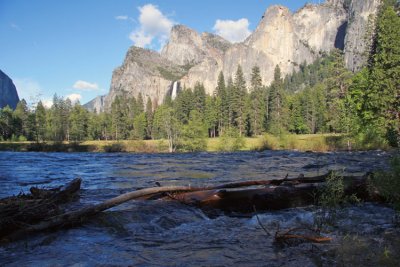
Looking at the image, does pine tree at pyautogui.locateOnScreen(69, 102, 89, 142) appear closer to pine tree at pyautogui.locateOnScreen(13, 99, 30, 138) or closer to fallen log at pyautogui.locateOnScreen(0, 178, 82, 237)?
pine tree at pyautogui.locateOnScreen(13, 99, 30, 138)

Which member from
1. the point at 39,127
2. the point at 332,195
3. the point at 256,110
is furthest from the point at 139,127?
the point at 332,195

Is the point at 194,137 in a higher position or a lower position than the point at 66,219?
higher

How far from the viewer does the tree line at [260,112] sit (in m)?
37.5

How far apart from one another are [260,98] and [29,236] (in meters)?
95.6

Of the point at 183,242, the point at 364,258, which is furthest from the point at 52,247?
the point at 364,258

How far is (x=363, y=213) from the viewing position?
753 centimetres

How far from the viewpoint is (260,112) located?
310 ft

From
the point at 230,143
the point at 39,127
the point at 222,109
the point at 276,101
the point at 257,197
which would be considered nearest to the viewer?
the point at 257,197

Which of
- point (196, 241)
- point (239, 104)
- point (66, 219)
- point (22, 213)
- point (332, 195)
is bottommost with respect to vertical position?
point (196, 241)

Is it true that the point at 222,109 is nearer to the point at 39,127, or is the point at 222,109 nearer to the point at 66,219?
the point at 39,127

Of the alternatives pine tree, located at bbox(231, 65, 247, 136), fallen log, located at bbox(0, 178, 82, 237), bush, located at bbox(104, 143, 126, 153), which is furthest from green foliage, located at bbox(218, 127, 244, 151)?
fallen log, located at bbox(0, 178, 82, 237)

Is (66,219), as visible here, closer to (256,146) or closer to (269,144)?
(269,144)

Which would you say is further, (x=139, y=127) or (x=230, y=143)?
(x=139, y=127)

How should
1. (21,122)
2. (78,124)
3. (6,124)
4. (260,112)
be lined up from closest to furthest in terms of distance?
(260,112) → (6,124) → (21,122) → (78,124)
